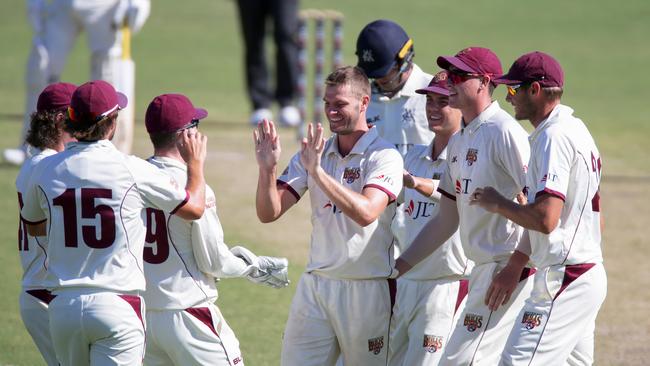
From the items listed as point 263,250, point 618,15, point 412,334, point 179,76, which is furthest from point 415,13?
point 412,334

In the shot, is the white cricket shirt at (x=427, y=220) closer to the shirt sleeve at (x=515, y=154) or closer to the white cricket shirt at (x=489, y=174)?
the white cricket shirt at (x=489, y=174)

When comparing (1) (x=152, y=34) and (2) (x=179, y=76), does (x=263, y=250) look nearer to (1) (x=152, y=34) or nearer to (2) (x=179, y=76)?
(2) (x=179, y=76)

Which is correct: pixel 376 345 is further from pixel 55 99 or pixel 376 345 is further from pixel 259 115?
pixel 259 115

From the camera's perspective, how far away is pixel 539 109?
20.2 ft

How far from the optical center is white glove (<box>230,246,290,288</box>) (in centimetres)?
655

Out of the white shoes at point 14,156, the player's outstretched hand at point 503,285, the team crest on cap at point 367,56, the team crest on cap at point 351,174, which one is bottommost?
the white shoes at point 14,156

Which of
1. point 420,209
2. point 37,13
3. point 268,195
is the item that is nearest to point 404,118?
point 420,209

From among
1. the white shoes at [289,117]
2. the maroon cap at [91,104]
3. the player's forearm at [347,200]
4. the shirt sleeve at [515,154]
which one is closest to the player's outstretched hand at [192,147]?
the maroon cap at [91,104]

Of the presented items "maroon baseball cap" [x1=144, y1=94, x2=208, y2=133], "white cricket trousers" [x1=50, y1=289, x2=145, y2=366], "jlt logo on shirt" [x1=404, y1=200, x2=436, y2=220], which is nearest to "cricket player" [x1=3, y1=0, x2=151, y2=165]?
"jlt logo on shirt" [x1=404, y1=200, x2=436, y2=220]

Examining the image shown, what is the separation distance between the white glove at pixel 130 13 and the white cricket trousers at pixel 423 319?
7936mm

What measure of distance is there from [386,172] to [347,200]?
42 cm

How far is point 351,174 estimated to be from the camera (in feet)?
21.1

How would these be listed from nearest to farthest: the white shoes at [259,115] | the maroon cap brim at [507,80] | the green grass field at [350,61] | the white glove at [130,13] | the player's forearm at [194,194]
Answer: the player's forearm at [194,194]
the maroon cap brim at [507,80]
the green grass field at [350,61]
the white glove at [130,13]
the white shoes at [259,115]

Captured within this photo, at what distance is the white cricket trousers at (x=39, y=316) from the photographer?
21.5 ft
